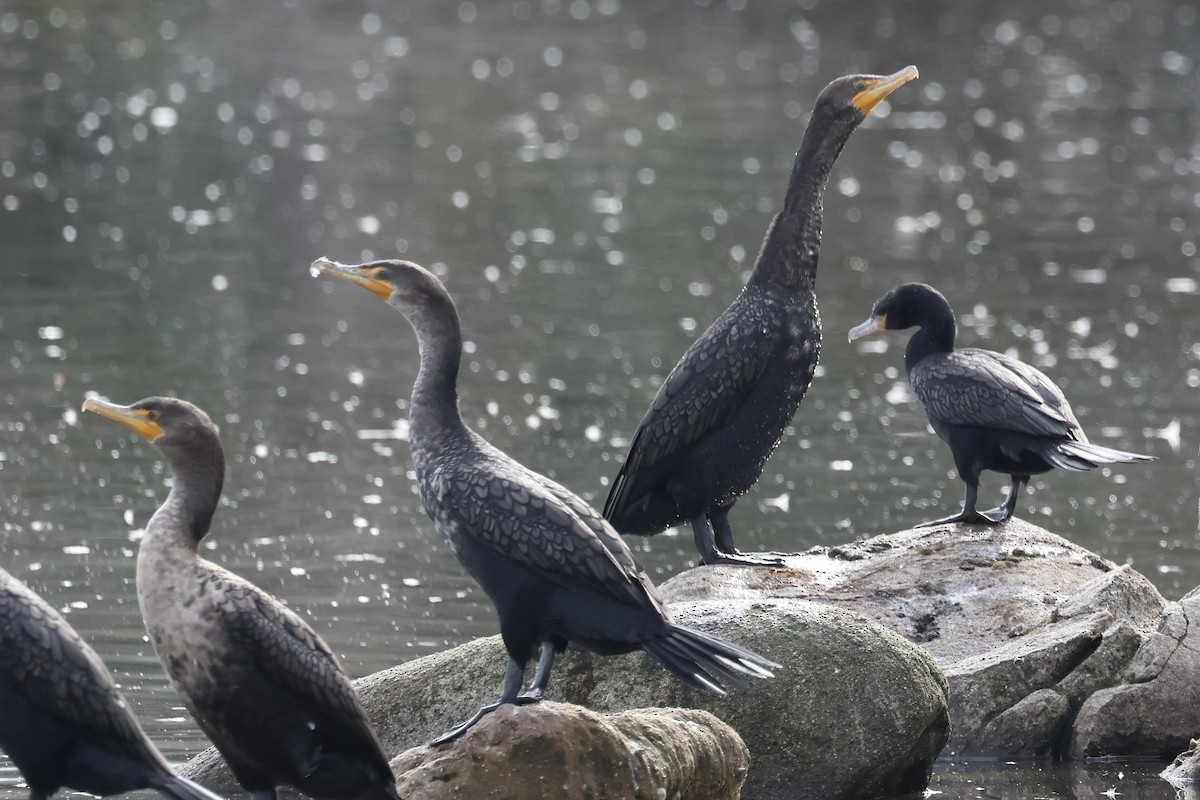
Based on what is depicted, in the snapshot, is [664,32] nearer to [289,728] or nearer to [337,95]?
[337,95]

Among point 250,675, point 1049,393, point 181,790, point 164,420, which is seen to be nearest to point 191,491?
point 164,420

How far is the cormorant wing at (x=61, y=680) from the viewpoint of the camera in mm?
5820

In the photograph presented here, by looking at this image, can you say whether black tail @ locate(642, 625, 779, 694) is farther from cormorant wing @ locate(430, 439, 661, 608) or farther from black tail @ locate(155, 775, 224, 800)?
black tail @ locate(155, 775, 224, 800)

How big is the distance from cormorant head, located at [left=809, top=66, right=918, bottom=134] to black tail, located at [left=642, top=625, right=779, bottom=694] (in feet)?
10.6

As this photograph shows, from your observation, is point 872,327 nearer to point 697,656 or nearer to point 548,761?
point 697,656

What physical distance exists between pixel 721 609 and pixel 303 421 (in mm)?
6449

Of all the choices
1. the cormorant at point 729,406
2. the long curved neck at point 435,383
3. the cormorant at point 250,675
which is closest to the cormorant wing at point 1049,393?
the cormorant at point 729,406

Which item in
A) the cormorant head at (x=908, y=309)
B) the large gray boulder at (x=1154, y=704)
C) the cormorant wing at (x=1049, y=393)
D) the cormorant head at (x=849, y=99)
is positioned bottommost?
the large gray boulder at (x=1154, y=704)

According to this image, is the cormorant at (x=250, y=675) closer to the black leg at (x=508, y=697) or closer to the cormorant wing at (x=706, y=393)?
the black leg at (x=508, y=697)

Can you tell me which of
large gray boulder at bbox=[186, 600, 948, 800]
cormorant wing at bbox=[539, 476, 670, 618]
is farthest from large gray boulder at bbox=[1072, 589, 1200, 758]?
cormorant wing at bbox=[539, 476, 670, 618]

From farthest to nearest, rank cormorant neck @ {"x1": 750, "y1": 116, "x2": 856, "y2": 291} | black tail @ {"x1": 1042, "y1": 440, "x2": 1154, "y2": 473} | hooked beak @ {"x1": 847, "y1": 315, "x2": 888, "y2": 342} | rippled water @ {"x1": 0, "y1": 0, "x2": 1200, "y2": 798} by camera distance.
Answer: rippled water @ {"x1": 0, "y1": 0, "x2": 1200, "y2": 798}, hooked beak @ {"x1": 847, "y1": 315, "x2": 888, "y2": 342}, cormorant neck @ {"x1": 750, "y1": 116, "x2": 856, "y2": 291}, black tail @ {"x1": 1042, "y1": 440, "x2": 1154, "y2": 473}

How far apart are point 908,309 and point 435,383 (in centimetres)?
351

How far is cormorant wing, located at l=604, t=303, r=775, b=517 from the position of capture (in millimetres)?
8148

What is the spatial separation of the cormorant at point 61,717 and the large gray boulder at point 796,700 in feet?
4.58
